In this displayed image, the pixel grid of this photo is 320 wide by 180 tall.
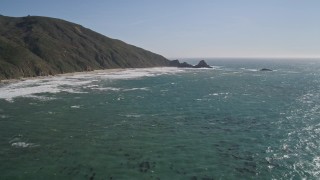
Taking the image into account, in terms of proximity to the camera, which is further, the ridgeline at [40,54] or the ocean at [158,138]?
the ridgeline at [40,54]

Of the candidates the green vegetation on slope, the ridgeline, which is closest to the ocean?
the ridgeline

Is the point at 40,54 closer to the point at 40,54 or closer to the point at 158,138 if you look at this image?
the point at 40,54

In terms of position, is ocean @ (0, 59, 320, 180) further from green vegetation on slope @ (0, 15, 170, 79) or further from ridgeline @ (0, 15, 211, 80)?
green vegetation on slope @ (0, 15, 170, 79)

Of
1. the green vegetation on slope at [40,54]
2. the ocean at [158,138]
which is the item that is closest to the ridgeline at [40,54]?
the green vegetation on slope at [40,54]

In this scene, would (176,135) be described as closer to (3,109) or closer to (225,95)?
(3,109)

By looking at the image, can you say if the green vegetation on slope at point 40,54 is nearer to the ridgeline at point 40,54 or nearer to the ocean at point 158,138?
the ridgeline at point 40,54

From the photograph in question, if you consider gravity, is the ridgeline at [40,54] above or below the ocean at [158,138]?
above

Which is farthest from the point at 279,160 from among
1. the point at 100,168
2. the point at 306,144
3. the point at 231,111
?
the point at 231,111

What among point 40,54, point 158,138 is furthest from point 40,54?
point 158,138

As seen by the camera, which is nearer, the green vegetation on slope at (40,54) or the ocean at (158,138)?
the ocean at (158,138)
